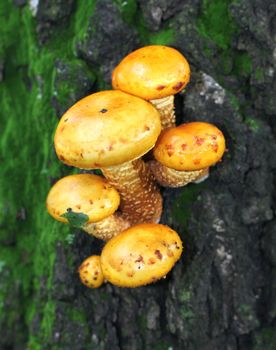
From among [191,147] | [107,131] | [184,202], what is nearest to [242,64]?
[191,147]

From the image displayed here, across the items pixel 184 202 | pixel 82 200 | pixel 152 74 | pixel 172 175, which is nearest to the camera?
pixel 152 74

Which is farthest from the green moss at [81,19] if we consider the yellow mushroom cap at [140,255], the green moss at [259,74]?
the yellow mushroom cap at [140,255]

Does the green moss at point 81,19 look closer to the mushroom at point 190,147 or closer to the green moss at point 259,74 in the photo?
the mushroom at point 190,147

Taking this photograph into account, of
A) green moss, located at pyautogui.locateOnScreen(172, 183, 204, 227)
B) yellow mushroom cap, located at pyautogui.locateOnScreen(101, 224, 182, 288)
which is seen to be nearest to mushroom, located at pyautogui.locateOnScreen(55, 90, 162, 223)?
yellow mushroom cap, located at pyautogui.locateOnScreen(101, 224, 182, 288)

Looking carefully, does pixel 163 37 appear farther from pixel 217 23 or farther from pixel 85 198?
pixel 85 198

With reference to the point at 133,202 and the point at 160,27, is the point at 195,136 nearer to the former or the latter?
the point at 133,202
